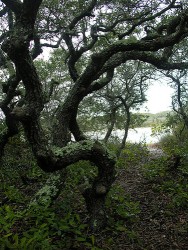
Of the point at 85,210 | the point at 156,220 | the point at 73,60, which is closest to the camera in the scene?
the point at 156,220

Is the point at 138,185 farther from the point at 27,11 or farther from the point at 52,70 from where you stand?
the point at 52,70

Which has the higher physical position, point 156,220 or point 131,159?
point 131,159

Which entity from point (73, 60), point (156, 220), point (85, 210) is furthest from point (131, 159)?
point (85, 210)

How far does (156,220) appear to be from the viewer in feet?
19.6

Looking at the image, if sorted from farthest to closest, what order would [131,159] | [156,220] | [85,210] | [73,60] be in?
[131,159] < [73,60] < [85,210] < [156,220]

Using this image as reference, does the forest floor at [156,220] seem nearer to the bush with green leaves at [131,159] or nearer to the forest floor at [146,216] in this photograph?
the forest floor at [146,216]

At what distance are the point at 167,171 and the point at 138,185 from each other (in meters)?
1.37

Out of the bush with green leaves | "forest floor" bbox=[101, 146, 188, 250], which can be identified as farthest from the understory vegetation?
the bush with green leaves

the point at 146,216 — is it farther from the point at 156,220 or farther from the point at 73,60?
the point at 73,60

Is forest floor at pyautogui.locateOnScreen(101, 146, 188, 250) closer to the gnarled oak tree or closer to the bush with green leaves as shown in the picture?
the gnarled oak tree

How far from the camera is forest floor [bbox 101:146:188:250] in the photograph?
4.99 metres

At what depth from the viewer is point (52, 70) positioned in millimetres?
19984

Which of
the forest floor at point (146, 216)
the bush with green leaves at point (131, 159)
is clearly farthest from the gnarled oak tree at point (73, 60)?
the bush with green leaves at point (131, 159)

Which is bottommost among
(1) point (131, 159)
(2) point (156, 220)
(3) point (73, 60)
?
(2) point (156, 220)
